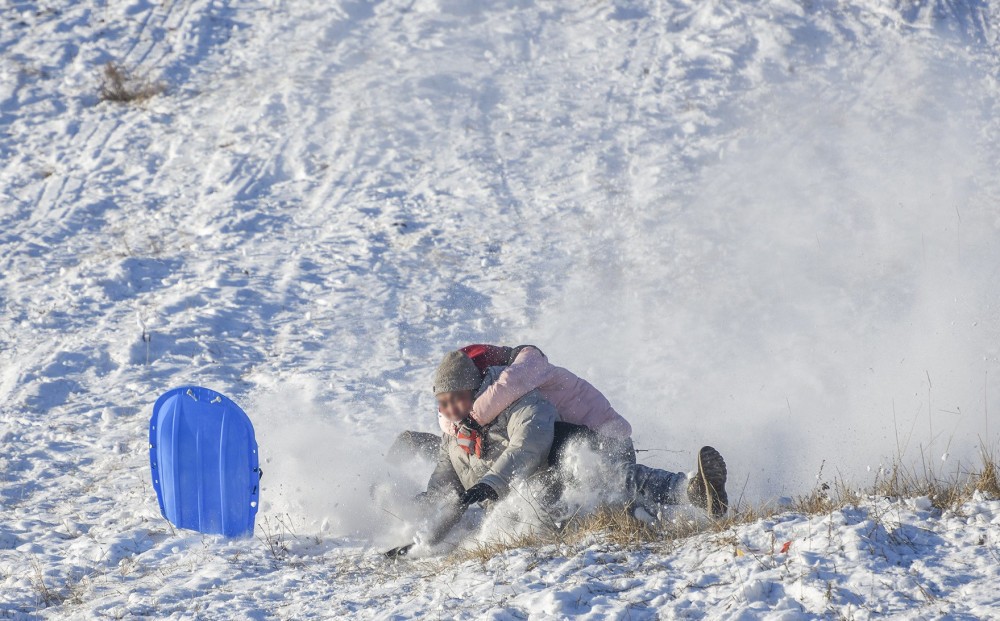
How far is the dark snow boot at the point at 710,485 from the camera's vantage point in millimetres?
4734

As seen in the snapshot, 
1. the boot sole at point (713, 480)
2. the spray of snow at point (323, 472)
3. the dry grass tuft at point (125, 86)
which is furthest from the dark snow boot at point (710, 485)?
the dry grass tuft at point (125, 86)

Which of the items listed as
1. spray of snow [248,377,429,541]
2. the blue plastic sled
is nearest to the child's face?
spray of snow [248,377,429,541]

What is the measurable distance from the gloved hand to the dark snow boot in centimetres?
110

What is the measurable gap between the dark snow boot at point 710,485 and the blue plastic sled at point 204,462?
2563mm

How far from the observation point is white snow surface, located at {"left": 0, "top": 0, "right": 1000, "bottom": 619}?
14.8 ft

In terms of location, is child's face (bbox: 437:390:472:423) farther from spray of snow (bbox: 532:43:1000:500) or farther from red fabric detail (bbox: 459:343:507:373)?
spray of snow (bbox: 532:43:1000:500)

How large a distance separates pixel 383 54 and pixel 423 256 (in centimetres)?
420

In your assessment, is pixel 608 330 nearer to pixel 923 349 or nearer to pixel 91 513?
pixel 923 349

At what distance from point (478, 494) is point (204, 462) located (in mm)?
1719

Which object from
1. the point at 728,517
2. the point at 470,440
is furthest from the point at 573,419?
the point at 728,517

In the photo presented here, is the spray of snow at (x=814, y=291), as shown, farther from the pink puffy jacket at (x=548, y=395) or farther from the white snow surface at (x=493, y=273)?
the pink puffy jacket at (x=548, y=395)

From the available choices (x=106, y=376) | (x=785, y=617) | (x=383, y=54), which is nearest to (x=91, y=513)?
(x=106, y=376)

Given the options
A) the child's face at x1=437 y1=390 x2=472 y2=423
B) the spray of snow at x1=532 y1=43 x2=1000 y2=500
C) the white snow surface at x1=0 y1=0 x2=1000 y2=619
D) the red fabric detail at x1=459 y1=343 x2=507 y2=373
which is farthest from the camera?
the spray of snow at x1=532 y1=43 x2=1000 y2=500

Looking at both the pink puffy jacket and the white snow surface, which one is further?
the pink puffy jacket
